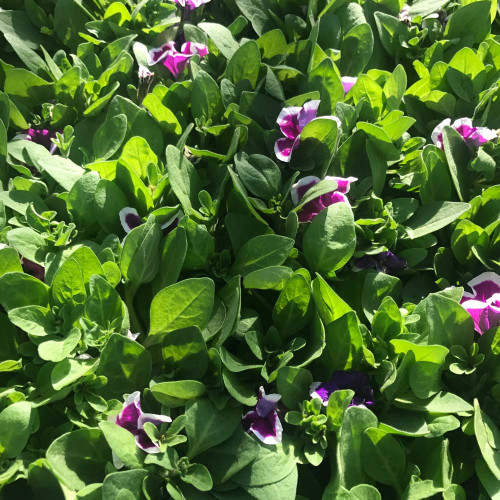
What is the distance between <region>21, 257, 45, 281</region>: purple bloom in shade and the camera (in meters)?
1.63

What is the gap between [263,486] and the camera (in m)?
1.31

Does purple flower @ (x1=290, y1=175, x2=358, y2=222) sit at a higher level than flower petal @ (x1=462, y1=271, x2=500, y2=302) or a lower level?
higher

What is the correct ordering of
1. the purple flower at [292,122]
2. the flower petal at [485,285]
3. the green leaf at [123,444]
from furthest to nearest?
the purple flower at [292,122]
the flower petal at [485,285]
the green leaf at [123,444]

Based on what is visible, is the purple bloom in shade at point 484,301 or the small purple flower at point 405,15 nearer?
the purple bloom in shade at point 484,301

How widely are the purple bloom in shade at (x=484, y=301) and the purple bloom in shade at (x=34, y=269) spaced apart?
1.09 meters

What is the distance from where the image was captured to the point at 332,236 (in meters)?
1.55

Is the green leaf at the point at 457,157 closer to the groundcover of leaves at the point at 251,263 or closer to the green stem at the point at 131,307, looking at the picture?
the groundcover of leaves at the point at 251,263

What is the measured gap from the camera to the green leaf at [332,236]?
1545mm

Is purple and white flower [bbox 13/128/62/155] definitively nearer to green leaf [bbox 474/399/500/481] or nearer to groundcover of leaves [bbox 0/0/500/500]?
groundcover of leaves [bbox 0/0/500/500]

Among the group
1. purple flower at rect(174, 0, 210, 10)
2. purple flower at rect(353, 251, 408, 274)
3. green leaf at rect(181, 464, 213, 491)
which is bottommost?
green leaf at rect(181, 464, 213, 491)

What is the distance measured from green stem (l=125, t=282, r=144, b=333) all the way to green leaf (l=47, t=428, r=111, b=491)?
0.31 m

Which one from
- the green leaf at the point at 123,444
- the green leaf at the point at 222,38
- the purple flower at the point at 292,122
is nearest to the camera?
the green leaf at the point at 123,444

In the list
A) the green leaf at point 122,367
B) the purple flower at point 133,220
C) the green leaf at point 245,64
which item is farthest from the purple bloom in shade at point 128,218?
the green leaf at point 245,64

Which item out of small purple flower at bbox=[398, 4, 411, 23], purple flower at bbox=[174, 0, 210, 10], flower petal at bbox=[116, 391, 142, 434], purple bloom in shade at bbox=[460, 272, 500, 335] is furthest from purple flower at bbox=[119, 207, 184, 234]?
small purple flower at bbox=[398, 4, 411, 23]
